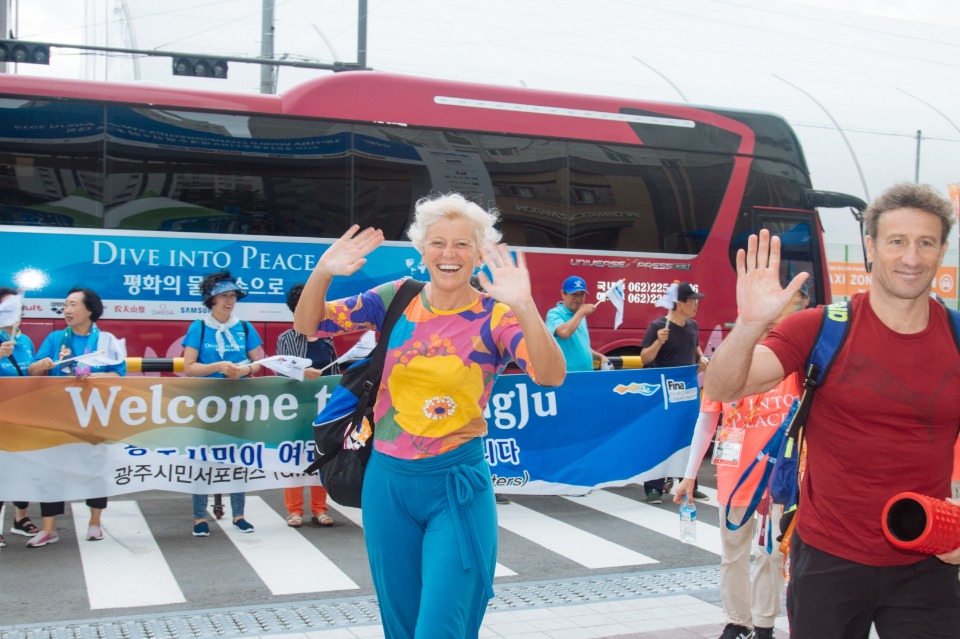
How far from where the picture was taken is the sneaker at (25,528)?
24.7ft

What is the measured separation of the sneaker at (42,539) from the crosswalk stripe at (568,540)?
10.8ft

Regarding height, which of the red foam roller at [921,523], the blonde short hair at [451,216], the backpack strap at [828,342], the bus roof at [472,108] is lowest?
the red foam roller at [921,523]

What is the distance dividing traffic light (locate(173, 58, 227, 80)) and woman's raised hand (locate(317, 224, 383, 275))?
45.6 feet

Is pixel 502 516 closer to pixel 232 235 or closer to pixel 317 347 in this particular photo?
pixel 317 347

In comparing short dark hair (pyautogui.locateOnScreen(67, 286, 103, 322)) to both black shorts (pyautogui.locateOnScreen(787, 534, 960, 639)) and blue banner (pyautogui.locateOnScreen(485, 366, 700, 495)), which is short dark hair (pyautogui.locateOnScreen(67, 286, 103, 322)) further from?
black shorts (pyautogui.locateOnScreen(787, 534, 960, 639))

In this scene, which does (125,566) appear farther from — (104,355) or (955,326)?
(955,326)

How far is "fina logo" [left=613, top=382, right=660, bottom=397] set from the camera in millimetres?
8547

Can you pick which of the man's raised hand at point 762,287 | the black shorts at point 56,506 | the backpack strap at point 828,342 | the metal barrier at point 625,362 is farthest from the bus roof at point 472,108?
the backpack strap at point 828,342

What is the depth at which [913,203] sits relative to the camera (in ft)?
10.0

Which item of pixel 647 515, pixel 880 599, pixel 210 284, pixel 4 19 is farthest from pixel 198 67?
pixel 880 599

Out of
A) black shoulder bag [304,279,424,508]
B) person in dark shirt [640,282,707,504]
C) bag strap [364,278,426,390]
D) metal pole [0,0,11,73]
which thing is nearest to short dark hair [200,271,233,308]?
person in dark shirt [640,282,707,504]

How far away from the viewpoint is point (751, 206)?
43.1 ft

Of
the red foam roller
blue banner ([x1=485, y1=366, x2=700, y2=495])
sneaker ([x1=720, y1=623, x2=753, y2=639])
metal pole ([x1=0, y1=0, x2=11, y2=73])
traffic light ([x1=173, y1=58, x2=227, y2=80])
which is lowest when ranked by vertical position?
sneaker ([x1=720, y1=623, x2=753, y2=639])

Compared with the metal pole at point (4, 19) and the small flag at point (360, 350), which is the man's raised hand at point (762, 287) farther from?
the metal pole at point (4, 19)
